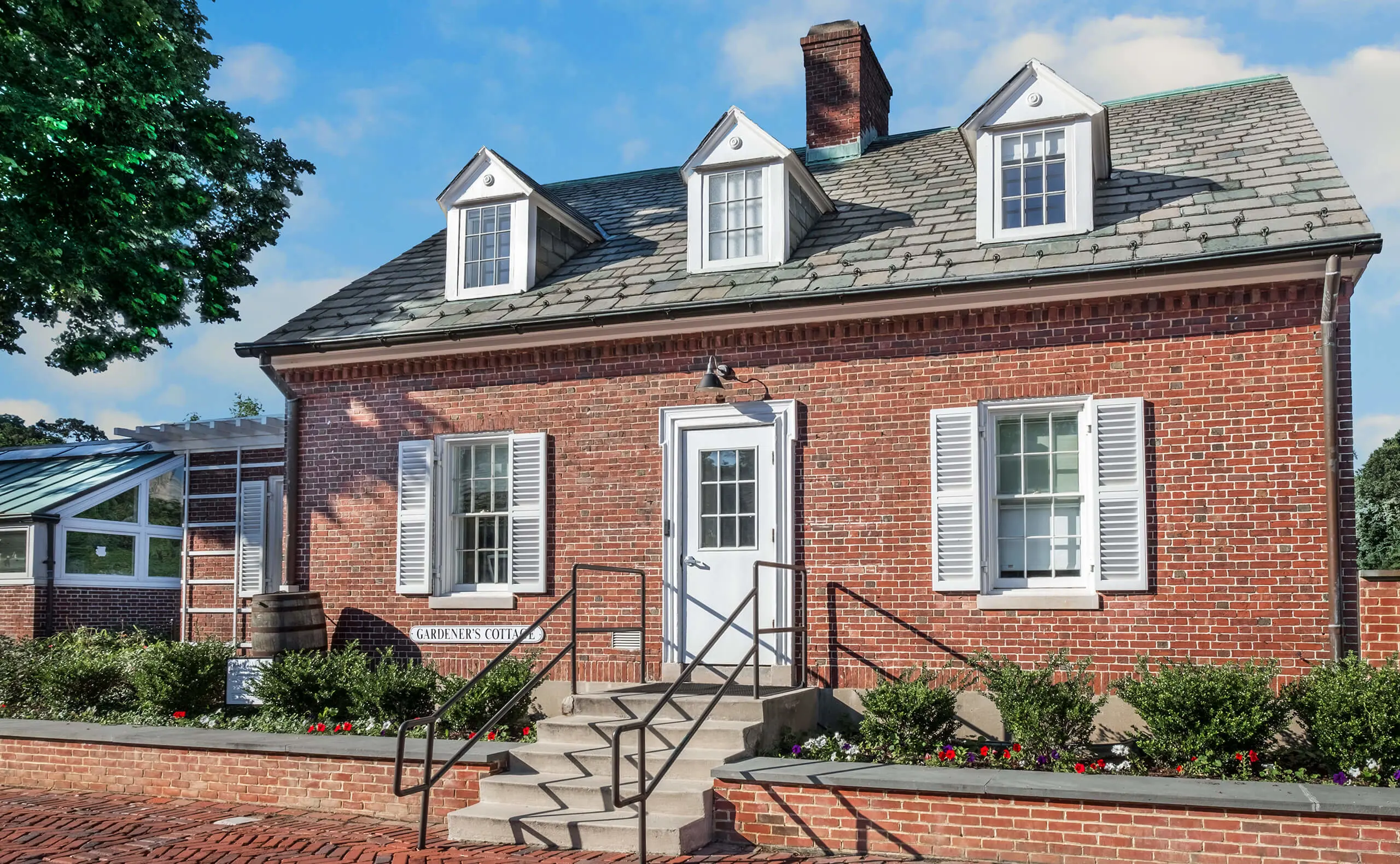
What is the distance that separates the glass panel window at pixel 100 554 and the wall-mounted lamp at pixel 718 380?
11855 millimetres

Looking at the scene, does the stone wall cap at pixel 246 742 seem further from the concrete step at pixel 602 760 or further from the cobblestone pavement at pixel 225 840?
the cobblestone pavement at pixel 225 840

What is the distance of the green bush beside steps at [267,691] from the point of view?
1096cm

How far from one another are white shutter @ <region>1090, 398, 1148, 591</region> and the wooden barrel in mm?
7674

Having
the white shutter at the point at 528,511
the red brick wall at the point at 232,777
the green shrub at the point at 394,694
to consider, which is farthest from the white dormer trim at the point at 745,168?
the red brick wall at the point at 232,777

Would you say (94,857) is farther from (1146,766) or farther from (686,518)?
(1146,766)

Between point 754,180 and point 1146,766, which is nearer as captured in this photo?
point 1146,766

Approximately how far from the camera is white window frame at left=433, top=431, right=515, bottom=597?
12.6 metres

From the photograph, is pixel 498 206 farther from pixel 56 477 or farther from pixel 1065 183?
pixel 56 477

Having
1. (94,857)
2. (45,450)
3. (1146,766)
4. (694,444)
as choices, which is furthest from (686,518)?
(45,450)

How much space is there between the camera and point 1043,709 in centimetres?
907

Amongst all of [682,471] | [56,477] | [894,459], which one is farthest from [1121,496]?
[56,477]

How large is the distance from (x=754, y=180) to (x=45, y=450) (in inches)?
622

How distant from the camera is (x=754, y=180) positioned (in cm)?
1267

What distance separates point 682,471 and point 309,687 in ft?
13.4
